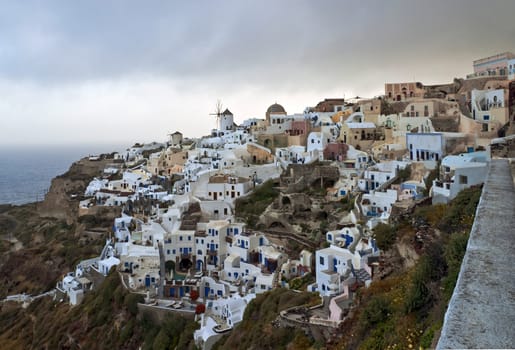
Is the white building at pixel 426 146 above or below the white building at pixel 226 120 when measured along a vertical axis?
below

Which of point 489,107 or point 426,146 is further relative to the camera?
point 489,107

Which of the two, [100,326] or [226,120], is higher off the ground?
[226,120]

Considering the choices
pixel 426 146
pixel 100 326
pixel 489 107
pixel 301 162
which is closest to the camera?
pixel 100 326

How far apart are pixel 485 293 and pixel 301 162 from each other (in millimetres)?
29377

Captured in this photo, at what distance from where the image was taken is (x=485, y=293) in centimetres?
400

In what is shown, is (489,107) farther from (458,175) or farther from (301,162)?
(458,175)

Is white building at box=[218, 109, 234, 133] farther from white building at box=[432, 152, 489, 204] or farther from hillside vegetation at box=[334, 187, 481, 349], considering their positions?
hillside vegetation at box=[334, 187, 481, 349]

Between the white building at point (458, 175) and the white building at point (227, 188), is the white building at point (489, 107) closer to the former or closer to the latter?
the white building at point (458, 175)

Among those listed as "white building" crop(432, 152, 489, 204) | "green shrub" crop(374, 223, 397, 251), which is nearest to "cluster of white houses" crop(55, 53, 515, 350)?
"white building" crop(432, 152, 489, 204)

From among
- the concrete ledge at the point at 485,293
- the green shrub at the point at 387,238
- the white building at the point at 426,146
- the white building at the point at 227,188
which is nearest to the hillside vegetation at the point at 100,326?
the white building at the point at 227,188

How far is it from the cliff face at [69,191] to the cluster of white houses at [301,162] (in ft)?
11.8

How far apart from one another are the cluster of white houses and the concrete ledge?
360 inches

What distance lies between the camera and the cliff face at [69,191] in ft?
148

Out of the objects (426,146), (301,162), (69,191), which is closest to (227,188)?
(301,162)
